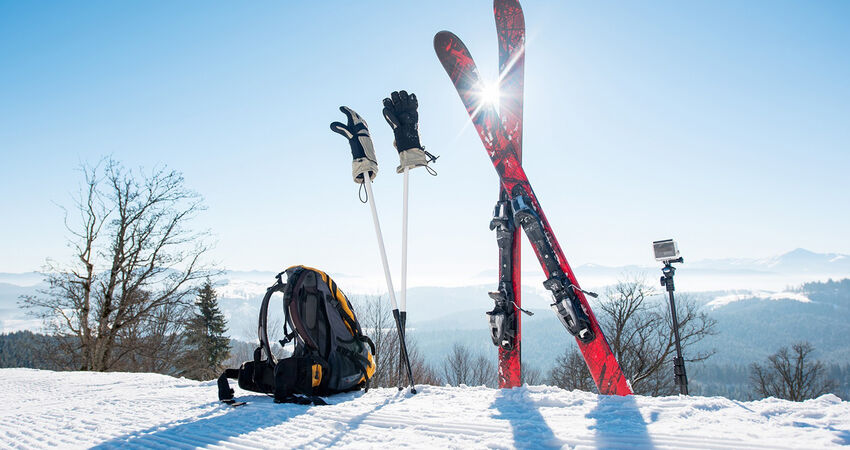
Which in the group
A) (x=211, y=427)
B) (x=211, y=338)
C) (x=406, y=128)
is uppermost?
(x=406, y=128)

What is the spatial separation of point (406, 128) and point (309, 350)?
85.3 inches

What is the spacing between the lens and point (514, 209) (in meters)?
4.17

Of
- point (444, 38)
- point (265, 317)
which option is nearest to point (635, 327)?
point (444, 38)

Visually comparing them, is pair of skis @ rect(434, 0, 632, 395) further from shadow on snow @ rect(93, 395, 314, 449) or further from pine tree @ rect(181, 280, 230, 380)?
pine tree @ rect(181, 280, 230, 380)

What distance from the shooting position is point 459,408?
7.71 feet

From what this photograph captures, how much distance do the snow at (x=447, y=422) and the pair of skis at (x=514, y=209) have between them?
4.40 feet

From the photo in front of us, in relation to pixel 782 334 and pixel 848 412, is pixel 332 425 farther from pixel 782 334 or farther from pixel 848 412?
pixel 782 334

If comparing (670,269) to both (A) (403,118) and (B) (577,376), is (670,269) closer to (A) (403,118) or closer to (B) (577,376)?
(A) (403,118)

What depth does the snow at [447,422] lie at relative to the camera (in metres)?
1.63

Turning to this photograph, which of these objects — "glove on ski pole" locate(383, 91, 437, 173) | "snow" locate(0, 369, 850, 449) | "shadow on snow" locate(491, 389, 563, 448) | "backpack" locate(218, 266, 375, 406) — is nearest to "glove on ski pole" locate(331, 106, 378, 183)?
"glove on ski pole" locate(383, 91, 437, 173)

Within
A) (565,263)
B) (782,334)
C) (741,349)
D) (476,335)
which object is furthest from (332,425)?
(782,334)

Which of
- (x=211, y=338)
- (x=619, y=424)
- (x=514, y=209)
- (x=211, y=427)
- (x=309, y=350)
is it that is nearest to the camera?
(x=619, y=424)

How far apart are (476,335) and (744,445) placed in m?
184

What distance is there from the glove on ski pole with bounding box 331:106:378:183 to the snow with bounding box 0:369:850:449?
1.96m
